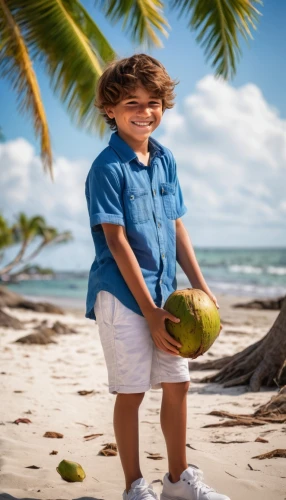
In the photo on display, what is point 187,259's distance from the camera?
2.87 m

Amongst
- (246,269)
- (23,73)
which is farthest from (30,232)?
(23,73)

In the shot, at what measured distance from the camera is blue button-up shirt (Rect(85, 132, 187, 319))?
2578 mm

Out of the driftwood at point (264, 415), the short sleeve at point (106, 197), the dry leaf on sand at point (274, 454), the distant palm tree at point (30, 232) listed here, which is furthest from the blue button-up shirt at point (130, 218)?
the distant palm tree at point (30, 232)

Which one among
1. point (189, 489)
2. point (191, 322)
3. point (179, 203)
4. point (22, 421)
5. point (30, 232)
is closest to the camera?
point (191, 322)

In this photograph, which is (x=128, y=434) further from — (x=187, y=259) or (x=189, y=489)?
(x=187, y=259)

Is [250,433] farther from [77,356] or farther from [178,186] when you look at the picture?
[77,356]

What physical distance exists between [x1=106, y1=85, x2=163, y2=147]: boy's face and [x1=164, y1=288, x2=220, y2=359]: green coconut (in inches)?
29.1

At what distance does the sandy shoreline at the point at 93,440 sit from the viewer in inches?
111

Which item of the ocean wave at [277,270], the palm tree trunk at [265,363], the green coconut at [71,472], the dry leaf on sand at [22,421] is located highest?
the ocean wave at [277,270]

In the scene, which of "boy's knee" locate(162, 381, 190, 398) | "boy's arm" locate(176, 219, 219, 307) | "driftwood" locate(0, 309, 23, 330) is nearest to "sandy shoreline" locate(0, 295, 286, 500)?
"boy's knee" locate(162, 381, 190, 398)

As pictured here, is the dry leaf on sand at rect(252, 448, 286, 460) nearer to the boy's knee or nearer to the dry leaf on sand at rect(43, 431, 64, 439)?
the boy's knee

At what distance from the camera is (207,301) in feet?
8.45

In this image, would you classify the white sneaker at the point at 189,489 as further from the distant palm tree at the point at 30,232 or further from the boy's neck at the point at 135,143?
the distant palm tree at the point at 30,232

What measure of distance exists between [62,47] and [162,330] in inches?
254
